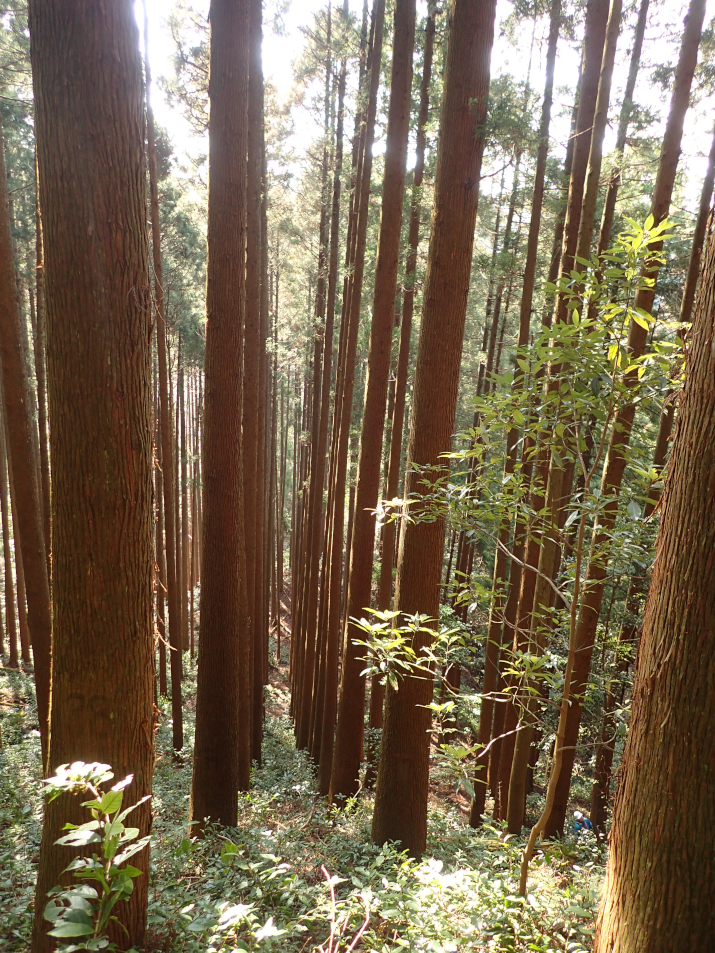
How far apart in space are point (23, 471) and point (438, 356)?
4.71m

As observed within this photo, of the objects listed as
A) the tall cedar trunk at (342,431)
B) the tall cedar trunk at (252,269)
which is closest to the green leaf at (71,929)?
the tall cedar trunk at (252,269)

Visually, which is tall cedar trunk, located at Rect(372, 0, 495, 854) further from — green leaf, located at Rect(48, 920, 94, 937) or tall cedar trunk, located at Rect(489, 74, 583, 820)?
green leaf, located at Rect(48, 920, 94, 937)

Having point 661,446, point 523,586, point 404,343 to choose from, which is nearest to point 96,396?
point 523,586

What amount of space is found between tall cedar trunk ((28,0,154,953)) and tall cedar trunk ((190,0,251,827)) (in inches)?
101

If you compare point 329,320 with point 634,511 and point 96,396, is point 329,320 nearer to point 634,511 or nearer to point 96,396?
point 96,396

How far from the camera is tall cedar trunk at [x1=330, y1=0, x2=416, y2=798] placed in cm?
668

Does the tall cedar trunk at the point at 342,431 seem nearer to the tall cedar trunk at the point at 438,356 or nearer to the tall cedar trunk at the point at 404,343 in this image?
the tall cedar trunk at the point at 404,343

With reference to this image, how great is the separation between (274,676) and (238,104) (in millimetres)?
20969

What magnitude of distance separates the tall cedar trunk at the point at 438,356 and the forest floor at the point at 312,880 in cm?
68

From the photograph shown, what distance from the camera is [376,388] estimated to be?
7.41 metres

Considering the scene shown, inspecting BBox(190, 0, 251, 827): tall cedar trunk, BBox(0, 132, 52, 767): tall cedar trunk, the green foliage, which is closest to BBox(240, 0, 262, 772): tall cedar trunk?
BBox(190, 0, 251, 827): tall cedar trunk

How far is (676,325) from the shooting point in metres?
2.10

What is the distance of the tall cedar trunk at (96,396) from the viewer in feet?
7.79

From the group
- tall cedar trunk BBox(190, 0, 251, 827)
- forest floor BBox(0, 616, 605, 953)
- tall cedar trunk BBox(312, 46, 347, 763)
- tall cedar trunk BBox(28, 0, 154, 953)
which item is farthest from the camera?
tall cedar trunk BBox(312, 46, 347, 763)
